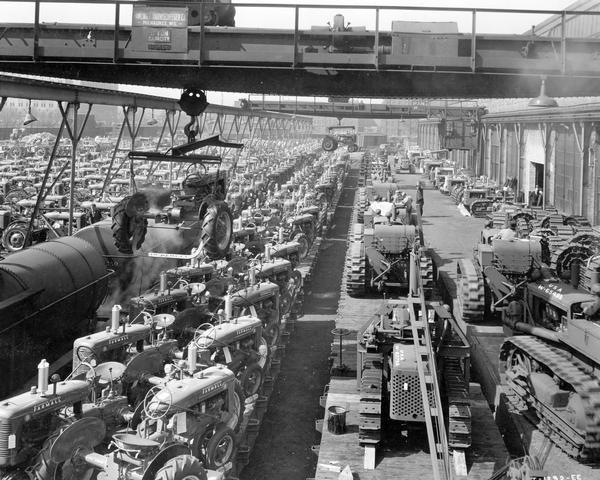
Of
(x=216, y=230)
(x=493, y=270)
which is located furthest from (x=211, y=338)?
(x=493, y=270)

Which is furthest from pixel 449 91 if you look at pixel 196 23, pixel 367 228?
pixel 367 228

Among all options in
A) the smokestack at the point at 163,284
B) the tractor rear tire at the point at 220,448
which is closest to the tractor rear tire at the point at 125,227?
the smokestack at the point at 163,284

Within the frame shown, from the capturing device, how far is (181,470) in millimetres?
6879

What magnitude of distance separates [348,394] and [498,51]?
5.78 meters

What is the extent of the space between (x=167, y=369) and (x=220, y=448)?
1.14 meters

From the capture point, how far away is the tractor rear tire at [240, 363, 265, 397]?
1063cm

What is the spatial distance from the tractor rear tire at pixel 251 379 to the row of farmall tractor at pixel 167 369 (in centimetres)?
2

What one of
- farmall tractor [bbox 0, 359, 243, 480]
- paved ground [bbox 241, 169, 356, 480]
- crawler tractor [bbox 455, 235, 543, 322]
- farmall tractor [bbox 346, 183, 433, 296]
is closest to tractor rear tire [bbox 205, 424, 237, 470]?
farmall tractor [bbox 0, 359, 243, 480]

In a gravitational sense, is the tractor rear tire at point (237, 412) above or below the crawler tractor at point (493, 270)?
below

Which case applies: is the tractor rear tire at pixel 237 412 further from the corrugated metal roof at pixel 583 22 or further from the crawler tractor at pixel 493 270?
the corrugated metal roof at pixel 583 22

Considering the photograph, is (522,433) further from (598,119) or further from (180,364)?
(598,119)

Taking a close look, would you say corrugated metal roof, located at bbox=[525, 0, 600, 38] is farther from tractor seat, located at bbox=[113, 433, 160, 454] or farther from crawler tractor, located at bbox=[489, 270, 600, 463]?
tractor seat, located at bbox=[113, 433, 160, 454]

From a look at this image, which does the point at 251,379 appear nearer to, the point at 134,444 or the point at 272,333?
the point at 272,333

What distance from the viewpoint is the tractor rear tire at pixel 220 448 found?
8164 mm
